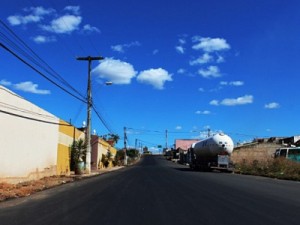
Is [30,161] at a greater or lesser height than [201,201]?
greater

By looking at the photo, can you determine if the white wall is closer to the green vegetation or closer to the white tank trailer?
the green vegetation

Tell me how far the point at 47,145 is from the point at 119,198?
670 inches

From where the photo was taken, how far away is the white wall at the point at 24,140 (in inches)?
929

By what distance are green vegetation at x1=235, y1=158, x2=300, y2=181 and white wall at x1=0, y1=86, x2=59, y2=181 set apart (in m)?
18.1

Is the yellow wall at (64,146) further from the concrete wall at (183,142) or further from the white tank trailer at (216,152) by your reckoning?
the concrete wall at (183,142)

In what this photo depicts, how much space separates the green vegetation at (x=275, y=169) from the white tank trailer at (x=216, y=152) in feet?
6.37

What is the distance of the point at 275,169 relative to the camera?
143 feet

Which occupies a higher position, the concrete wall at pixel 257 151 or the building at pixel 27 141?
the concrete wall at pixel 257 151

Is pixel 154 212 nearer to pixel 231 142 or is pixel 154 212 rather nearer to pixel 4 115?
→ pixel 4 115

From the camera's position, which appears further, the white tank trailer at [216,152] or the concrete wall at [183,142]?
the concrete wall at [183,142]

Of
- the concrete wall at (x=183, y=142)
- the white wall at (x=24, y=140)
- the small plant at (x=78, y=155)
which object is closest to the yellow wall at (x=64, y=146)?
the small plant at (x=78, y=155)

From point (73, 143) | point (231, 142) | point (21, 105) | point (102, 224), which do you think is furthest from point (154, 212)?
point (231, 142)

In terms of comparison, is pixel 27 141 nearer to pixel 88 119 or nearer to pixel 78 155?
pixel 78 155

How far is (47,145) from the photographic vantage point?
109 feet
